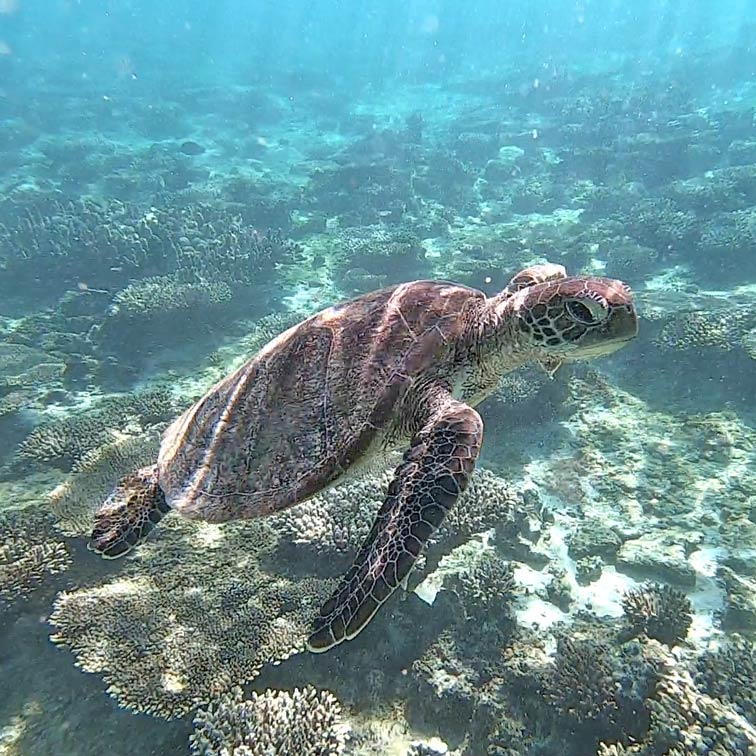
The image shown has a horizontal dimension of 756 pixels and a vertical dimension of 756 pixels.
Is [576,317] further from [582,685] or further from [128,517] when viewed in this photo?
[128,517]

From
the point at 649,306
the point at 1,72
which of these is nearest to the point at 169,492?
the point at 649,306

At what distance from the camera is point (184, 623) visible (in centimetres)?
400

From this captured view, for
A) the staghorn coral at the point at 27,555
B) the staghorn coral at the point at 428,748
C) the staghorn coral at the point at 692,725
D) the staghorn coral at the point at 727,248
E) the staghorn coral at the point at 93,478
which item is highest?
the staghorn coral at the point at 727,248

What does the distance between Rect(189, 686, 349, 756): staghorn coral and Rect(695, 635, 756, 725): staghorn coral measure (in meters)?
2.71

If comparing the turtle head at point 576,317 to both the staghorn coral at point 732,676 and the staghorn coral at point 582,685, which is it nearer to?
the staghorn coral at point 582,685

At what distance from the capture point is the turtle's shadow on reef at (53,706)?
141 inches

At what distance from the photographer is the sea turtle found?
98.0 inches

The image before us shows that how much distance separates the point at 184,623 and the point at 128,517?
3.41 ft

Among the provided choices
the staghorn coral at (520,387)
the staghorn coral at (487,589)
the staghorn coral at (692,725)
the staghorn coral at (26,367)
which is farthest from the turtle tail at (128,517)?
the staghorn coral at (26,367)

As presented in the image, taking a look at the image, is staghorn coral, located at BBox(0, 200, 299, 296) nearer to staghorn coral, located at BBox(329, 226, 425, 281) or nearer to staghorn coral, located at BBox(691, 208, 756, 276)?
staghorn coral, located at BBox(329, 226, 425, 281)

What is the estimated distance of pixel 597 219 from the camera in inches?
521

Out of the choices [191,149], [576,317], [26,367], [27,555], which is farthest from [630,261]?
[191,149]

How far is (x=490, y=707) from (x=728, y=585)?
8.75ft

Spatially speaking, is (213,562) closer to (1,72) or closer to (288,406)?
(288,406)
